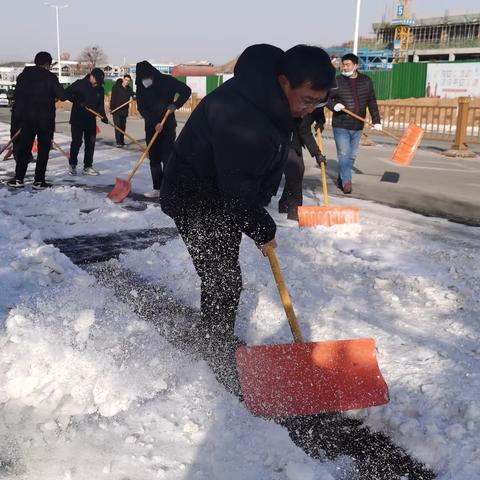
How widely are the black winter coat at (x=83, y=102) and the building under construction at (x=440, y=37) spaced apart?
6417 cm

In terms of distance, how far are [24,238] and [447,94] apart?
27.9 m

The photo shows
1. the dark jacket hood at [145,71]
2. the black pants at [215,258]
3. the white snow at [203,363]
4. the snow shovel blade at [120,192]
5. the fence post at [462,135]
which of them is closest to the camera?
the white snow at [203,363]

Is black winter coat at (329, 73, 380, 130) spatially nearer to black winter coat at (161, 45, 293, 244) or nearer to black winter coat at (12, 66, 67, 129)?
black winter coat at (12, 66, 67, 129)

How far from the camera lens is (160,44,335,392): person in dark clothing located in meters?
2.36

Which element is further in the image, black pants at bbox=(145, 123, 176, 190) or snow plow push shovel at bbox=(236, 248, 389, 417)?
black pants at bbox=(145, 123, 176, 190)

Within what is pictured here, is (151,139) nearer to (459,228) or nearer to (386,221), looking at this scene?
(386,221)

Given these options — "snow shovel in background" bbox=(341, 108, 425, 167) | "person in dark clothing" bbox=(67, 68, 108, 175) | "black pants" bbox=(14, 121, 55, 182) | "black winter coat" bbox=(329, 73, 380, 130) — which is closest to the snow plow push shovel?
"black winter coat" bbox=(329, 73, 380, 130)

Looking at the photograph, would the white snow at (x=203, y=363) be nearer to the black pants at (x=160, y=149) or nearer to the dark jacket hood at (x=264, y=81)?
the dark jacket hood at (x=264, y=81)

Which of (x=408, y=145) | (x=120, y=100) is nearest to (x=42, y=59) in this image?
(x=408, y=145)

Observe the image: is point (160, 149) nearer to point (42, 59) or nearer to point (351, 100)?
point (42, 59)

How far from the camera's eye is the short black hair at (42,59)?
764cm

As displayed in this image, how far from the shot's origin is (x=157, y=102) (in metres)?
7.46

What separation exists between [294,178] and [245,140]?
12.9 feet

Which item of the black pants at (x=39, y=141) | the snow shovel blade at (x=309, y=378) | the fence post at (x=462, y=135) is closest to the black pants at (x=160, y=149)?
the black pants at (x=39, y=141)
